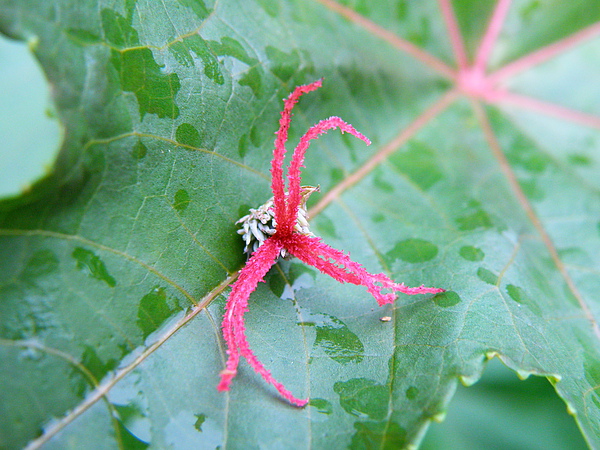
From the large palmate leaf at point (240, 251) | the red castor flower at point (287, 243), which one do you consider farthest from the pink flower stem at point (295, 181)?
the large palmate leaf at point (240, 251)

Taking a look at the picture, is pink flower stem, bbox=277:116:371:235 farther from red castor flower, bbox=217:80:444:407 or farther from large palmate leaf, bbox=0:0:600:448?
large palmate leaf, bbox=0:0:600:448

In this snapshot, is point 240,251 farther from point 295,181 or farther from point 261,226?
point 295,181

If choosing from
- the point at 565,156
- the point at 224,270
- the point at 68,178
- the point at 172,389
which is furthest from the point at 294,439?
the point at 565,156

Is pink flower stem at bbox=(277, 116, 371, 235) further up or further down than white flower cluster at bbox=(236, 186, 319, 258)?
further up

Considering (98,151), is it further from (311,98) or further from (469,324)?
(469,324)

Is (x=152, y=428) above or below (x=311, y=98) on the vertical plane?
below

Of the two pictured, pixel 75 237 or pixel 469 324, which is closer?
pixel 75 237

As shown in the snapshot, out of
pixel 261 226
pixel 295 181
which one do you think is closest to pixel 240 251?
pixel 261 226

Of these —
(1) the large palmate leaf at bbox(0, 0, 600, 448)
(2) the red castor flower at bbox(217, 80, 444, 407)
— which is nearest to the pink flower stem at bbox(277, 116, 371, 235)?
(2) the red castor flower at bbox(217, 80, 444, 407)

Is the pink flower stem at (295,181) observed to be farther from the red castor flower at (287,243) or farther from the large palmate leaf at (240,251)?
the large palmate leaf at (240,251)
